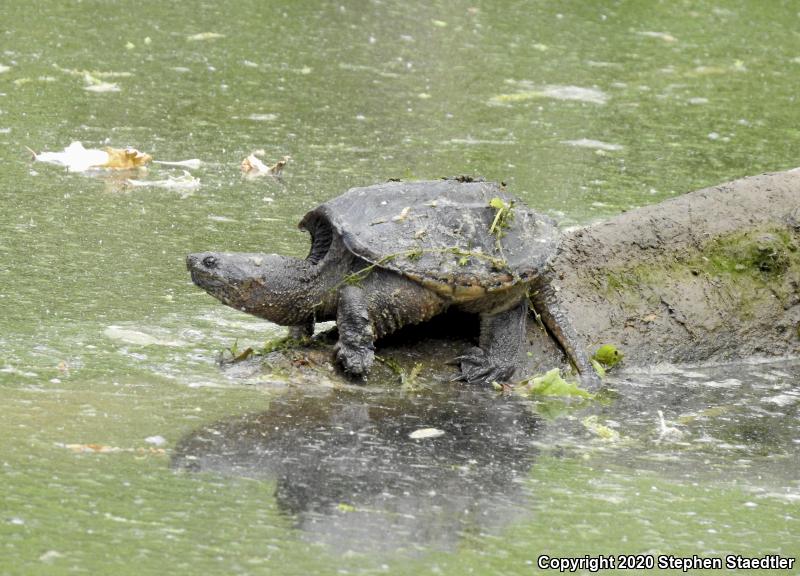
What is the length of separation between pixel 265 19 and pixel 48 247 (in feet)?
16.4

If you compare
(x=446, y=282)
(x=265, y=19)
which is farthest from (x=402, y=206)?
(x=265, y=19)

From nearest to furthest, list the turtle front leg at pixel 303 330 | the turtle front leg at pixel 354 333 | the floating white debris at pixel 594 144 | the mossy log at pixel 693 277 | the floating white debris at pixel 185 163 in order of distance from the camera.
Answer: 1. the turtle front leg at pixel 354 333
2. the turtle front leg at pixel 303 330
3. the mossy log at pixel 693 277
4. the floating white debris at pixel 185 163
5. the floating white debris at pixel 594 144

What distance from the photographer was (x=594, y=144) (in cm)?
820

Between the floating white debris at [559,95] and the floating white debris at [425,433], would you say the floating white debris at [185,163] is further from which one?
the floating white debris at [425,433]

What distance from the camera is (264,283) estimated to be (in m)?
4.63

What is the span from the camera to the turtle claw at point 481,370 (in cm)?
470

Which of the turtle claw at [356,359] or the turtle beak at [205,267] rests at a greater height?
the turtle beak at [205,267]

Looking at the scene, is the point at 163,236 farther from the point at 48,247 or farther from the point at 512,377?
the point at 512,377

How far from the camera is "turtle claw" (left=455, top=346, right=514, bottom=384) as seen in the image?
470cm

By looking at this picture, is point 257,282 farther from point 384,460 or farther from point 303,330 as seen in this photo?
point 384,460

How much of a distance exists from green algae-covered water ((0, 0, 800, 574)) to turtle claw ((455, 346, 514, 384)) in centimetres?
10

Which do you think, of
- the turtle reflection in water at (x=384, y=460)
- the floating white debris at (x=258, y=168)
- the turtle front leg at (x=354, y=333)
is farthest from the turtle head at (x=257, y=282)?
the floating white debris at (x=258, y=168)

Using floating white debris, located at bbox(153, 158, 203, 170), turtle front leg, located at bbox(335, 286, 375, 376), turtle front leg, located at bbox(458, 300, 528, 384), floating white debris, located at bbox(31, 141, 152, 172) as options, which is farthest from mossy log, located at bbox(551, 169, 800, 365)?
floating white debris, located at bbox(31, 141, 152, 172)

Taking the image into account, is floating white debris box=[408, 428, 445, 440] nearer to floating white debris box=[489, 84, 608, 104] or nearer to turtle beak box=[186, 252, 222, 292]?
turtle beak box=[186, 252, 222, 292]
